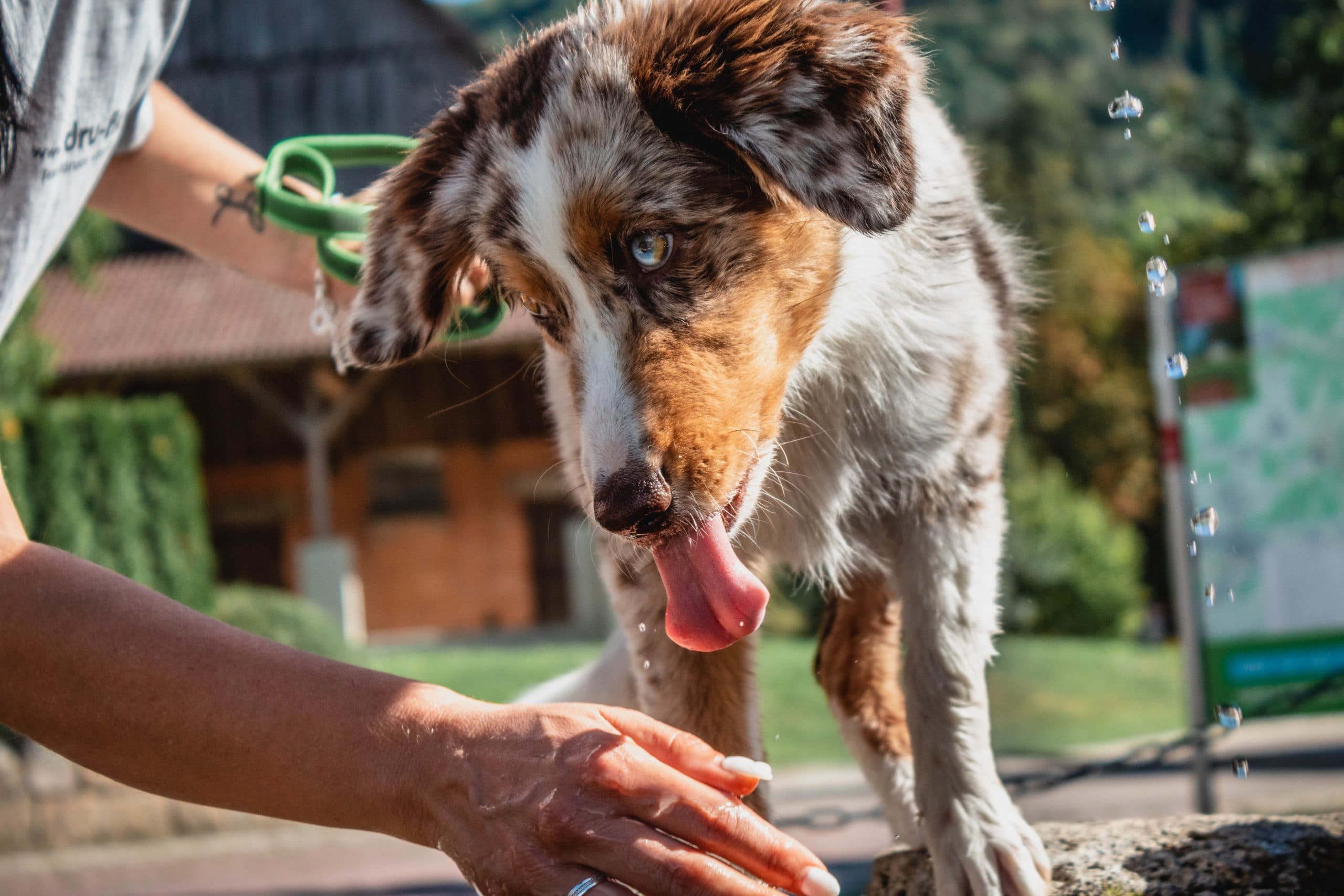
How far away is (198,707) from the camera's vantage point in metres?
1.71

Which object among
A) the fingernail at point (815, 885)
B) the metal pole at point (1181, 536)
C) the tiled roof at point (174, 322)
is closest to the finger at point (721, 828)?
the fingernail at point (815, 885)

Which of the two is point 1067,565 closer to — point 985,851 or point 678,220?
point 985,851

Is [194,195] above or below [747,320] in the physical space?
above

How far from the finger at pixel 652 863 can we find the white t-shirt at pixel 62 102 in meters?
1.52

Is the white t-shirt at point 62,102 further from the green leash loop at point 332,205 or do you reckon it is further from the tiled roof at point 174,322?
the tiled roof at point 174,322

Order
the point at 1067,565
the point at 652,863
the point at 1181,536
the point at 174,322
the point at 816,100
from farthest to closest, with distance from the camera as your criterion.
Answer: the point at 174,322
the point at 1067,565
the point at 1181,536
the point at 816,100
the point at 652,863

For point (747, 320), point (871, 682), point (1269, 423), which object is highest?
point (747, 320)

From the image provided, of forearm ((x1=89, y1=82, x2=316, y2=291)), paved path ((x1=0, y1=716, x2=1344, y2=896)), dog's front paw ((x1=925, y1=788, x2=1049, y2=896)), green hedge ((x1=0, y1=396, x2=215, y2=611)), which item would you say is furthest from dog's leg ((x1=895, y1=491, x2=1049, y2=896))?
green hedge ((x1=0, y1=396, x2=215, y2=611))

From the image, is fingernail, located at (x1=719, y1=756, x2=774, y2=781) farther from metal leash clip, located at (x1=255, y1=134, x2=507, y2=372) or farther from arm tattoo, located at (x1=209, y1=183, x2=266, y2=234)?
arm tattoo, located at (x1=209, y1=183, x2=266, y2=234)

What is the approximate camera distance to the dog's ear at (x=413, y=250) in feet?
8.32

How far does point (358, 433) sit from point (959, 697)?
17.6 metres

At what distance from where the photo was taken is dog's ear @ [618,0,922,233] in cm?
208

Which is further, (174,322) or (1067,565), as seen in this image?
(174,322)

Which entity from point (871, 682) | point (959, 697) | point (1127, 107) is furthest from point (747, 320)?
point (871, 682)
